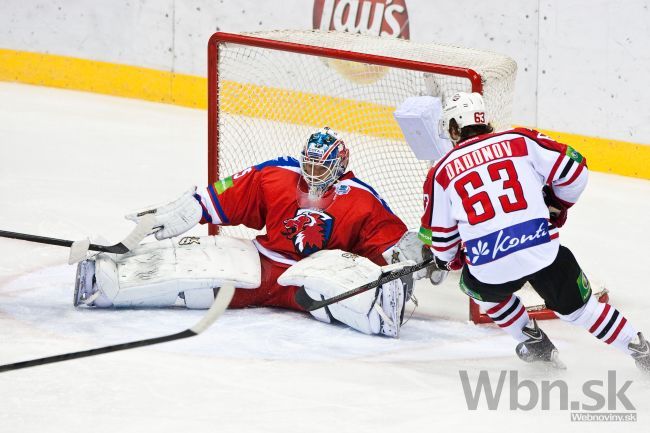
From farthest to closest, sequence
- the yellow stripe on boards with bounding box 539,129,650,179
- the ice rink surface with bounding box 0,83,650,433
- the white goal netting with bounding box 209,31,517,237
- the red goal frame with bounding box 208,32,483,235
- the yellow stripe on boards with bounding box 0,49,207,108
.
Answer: the yellow stripe on boards with bounding box 0,49,207,108 < the yellow stripe on boards with bounding box 539,129,650,179 < the white goal netting with bounding box 209,31,517,237 < the red goal frame with bounding box 208,32,483,235 < the ice rink surface with bounding box 0,83,650,433

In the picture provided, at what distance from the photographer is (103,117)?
7.58 metres

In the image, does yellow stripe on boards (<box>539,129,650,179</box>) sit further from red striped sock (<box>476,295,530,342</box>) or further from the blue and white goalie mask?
red striped sock (<box>476,295,530,342</box>)

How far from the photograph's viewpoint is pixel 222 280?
4148 mm

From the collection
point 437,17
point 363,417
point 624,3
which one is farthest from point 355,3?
point 363,417

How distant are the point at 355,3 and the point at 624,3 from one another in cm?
152

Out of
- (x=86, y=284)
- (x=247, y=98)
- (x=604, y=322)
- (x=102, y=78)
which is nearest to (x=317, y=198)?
(x=86, y=284)

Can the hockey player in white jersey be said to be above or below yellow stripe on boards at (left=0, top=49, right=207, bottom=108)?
below

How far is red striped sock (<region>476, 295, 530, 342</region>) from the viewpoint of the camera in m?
3.68

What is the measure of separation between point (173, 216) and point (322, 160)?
56 cm

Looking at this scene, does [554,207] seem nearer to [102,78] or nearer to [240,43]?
[240,43]

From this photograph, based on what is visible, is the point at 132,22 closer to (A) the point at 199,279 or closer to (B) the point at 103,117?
(B) the point at 103,117

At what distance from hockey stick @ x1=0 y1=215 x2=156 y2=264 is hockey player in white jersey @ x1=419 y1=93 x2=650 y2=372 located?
109 centimetres

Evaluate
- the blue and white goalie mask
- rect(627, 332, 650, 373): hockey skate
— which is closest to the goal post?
the blue and white goalie mask

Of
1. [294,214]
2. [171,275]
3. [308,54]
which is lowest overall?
[171,275]
